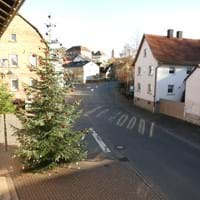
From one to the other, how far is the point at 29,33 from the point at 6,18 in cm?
2749

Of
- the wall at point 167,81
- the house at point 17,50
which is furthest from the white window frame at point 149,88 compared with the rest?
the house at point 17,50

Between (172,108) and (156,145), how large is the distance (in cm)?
1070

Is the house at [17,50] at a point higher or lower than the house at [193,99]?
higher

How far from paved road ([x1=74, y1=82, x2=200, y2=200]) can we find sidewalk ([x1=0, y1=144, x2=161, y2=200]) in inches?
32.0

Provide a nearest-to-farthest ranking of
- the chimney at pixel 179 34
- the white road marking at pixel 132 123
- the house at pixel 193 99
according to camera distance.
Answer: the white road marking at pixel 132 123 < the house at pixel 193 99 < the chimney at pixel 179 34

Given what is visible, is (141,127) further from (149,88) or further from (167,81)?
(149,88)

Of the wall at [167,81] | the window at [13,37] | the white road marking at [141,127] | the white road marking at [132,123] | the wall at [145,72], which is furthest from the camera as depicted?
the window at [13,37]

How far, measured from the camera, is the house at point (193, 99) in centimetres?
2172

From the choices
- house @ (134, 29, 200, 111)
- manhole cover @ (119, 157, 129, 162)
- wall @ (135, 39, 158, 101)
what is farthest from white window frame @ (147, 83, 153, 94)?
manhole cover @ (119, 157, 129, 162)

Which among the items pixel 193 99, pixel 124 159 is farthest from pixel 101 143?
pixel 193 99

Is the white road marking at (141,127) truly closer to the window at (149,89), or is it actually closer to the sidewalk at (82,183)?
the window at (149,89)

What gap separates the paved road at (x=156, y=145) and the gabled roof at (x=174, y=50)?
21.3 ft

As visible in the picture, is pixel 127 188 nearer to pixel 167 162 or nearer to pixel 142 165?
pixel 142 165

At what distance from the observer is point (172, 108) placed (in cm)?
2569
